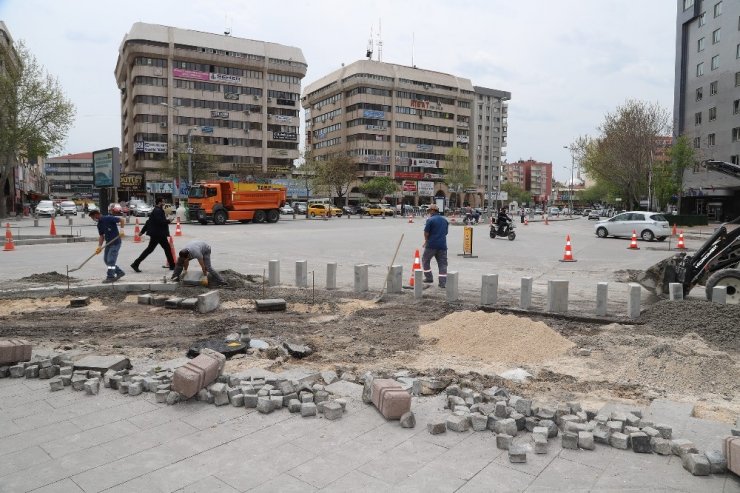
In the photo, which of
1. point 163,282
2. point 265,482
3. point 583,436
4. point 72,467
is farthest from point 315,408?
point 163,282

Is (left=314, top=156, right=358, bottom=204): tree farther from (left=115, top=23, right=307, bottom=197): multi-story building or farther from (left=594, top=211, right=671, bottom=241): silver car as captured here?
(left=594, top=211, right=671, bottom=241): silver car

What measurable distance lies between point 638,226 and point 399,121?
73.9m

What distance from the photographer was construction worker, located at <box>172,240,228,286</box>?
10398 millimetres

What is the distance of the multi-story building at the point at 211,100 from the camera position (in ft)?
251

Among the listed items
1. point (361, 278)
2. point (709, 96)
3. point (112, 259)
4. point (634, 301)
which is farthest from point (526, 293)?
point (709, 96)

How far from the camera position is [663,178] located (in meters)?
45.8

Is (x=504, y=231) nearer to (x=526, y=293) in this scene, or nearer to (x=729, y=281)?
(x=729, y=281)

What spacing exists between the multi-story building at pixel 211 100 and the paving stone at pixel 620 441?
228ft

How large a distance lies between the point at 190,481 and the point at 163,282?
812 centimetres

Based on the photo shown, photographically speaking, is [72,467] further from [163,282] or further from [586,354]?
[163,282]

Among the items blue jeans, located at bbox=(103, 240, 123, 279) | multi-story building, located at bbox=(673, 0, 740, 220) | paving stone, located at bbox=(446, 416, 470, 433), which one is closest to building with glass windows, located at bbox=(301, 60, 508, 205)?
multi-story building, located at bbox=(673, 0, 740, 220)

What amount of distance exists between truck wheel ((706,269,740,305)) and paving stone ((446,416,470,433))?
6866 mm

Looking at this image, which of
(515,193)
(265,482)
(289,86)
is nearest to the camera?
(265,482)

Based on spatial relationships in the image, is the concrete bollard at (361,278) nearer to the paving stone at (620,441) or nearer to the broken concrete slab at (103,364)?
the broken concrete slab at (103,364)
